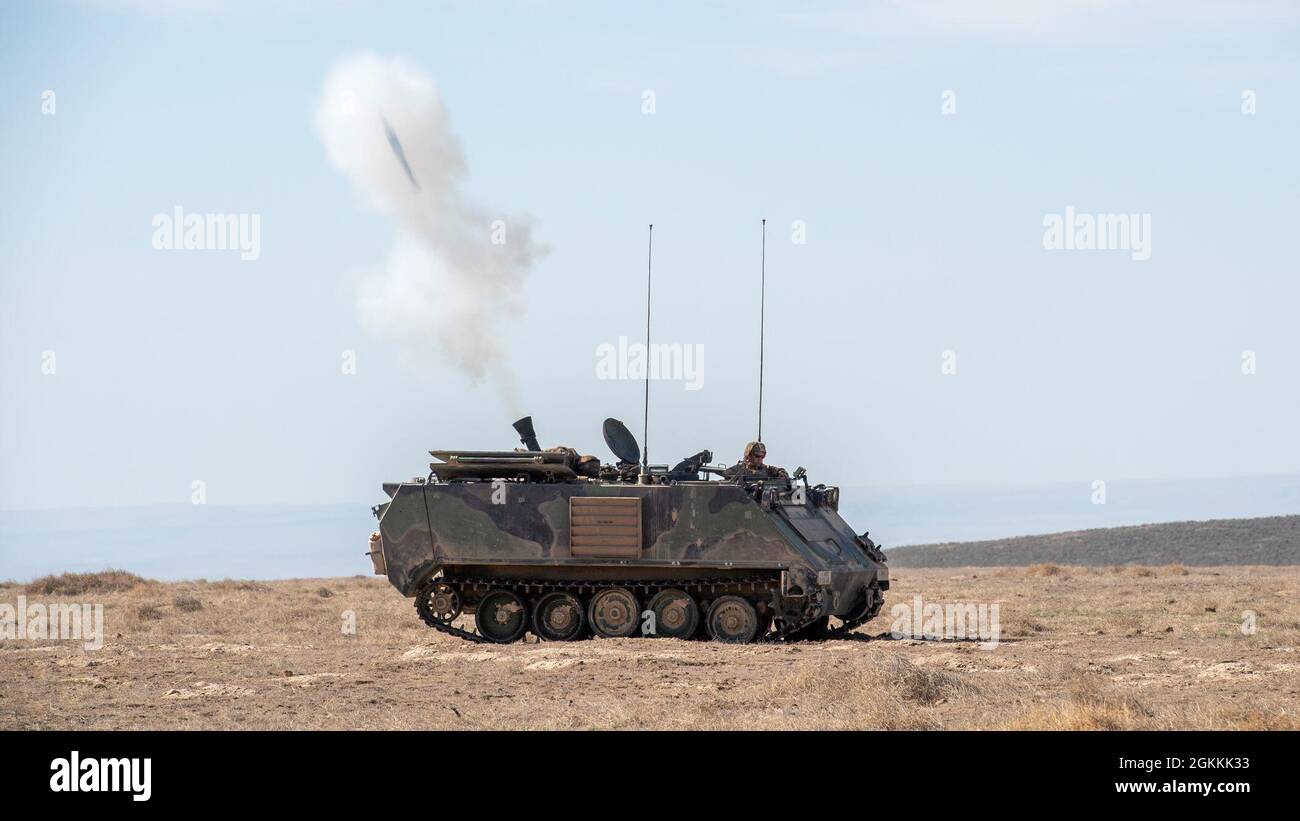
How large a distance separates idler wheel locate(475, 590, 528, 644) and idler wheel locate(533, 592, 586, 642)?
0.24 meters

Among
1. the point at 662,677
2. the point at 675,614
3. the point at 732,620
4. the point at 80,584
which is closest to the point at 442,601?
the point at 675,614

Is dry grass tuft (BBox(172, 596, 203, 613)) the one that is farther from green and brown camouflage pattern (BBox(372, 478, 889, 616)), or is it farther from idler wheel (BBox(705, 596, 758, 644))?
idler wheel (BBox(705, 596, 758, 644))

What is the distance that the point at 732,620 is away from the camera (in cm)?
2445

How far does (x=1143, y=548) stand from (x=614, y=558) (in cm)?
4389

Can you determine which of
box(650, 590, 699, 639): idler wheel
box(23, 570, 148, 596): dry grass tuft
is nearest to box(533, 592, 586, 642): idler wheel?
box(650, 590, 699, 639): idler wheel

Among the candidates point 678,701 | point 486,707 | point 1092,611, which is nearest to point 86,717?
point 486,707

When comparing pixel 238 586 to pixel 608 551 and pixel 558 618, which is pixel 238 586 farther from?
pixel 608 551

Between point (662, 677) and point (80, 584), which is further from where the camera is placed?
point (80, 584)

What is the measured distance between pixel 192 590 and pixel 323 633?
44.7 ft

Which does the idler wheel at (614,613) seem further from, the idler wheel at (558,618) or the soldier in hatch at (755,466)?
the soldier in hatch at (755,466)

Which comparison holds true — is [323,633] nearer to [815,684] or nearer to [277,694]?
[277,694]

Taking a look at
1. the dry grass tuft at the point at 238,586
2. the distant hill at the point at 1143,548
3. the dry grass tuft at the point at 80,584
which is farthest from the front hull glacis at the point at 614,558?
the distant hill at the point at 1143,548

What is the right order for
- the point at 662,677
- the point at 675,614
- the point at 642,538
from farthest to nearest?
the point at 675,614, the point at 642,538, the point at 662,677

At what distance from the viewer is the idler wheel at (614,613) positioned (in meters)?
24.6
